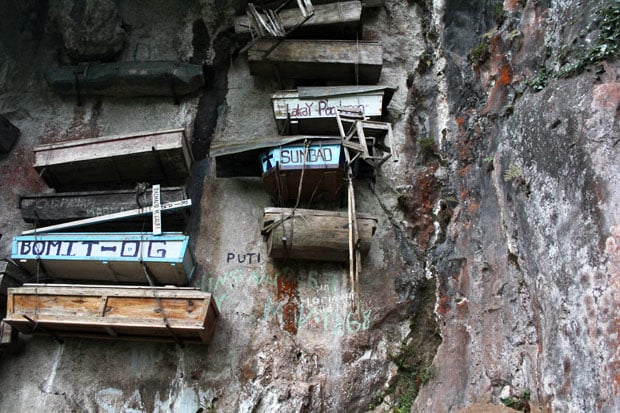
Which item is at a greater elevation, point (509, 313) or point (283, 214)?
point (283, 214)

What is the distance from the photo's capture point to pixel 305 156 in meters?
6.86

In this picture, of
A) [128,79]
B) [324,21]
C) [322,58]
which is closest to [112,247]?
[128,79]

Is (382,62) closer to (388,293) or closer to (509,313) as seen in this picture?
(388,293)

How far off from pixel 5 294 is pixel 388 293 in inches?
194

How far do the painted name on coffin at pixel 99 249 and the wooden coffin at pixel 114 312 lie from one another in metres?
0.43

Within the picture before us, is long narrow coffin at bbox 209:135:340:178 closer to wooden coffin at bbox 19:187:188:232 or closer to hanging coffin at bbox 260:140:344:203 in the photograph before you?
hanging coffin at bbox 260:140:344:203

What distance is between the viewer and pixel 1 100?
8516mm

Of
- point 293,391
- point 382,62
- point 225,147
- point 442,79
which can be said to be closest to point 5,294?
point 225,147

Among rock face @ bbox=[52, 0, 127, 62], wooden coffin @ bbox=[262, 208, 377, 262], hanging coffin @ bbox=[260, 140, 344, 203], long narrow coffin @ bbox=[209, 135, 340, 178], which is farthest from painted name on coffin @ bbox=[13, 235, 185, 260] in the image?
rock face @ bbox=[52, 0, 127, 62]

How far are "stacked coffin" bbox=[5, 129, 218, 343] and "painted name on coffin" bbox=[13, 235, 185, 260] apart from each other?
1 centimetres

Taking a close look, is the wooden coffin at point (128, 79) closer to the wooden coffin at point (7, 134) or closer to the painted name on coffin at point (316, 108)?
the wooden coffin at point (7, 134)

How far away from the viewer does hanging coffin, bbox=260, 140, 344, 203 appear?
6.84m

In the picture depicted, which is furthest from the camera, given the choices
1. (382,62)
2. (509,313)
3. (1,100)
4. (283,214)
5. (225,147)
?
(1,100)

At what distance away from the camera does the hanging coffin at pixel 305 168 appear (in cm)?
684
